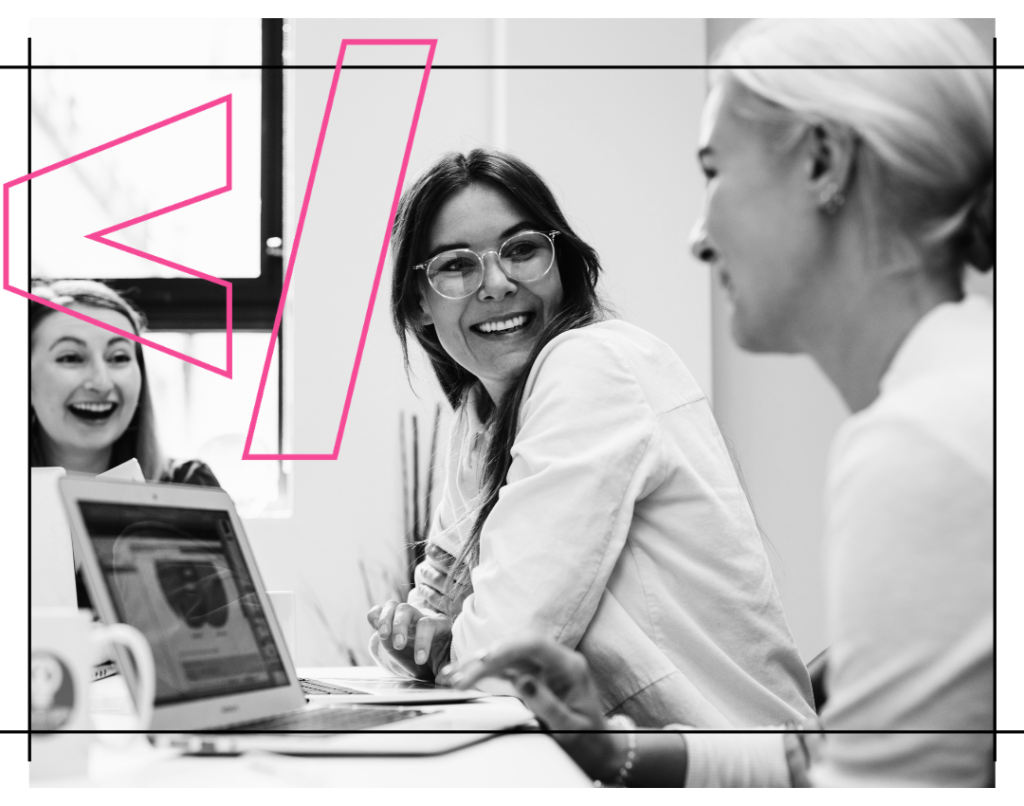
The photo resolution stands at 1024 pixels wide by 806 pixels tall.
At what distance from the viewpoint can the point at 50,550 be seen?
4.21 ft

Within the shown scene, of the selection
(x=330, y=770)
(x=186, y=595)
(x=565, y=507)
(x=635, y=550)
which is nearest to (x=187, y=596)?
(x=186, y=595)

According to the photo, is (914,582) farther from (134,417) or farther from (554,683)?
(134,417)

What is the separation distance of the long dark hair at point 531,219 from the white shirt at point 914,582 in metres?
0.87

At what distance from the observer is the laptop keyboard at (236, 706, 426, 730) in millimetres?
→ 1025

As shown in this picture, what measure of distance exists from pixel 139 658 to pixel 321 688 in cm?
51

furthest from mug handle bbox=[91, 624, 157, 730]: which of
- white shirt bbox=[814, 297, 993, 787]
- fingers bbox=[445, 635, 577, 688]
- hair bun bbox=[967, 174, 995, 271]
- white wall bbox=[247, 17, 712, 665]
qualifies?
white wall bbox=[247, 17, 712, 665]

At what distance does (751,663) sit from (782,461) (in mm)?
1447

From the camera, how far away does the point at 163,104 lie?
3.23m

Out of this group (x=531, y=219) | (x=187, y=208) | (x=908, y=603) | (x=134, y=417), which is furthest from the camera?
(x=187, y=208)

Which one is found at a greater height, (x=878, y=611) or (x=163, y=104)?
(x=163, y=104)

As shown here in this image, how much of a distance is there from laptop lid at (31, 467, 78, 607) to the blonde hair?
1009mm
